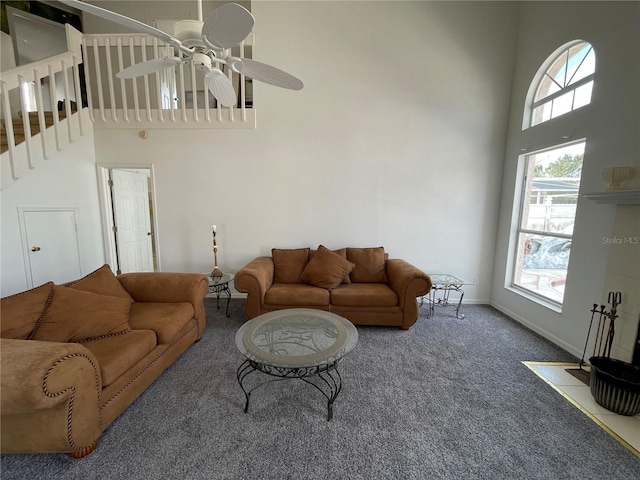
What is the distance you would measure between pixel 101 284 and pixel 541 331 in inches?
172

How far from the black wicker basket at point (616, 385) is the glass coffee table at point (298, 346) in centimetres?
172

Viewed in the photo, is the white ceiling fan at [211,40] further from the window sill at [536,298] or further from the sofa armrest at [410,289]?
the window sill at [536,298]

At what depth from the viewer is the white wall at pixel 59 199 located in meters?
2.70

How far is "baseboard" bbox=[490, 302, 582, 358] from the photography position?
8.33ft

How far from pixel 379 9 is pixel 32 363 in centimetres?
468

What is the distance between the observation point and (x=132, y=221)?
168 inches

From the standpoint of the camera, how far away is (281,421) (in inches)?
67.2

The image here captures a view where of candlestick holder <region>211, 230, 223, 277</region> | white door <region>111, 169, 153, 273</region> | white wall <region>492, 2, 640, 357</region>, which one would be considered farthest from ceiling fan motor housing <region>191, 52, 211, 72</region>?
white wall <region>492, 2, 640, 357</region>

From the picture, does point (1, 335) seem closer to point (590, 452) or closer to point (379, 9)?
point (590, 452)

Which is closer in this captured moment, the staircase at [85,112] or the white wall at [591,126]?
the white wall at [591,126]

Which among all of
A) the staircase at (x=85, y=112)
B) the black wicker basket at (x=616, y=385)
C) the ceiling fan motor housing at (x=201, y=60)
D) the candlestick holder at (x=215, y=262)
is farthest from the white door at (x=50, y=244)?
the black wicker basket at (x=616, y=385)

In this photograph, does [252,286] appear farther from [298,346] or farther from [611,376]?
[611,376]

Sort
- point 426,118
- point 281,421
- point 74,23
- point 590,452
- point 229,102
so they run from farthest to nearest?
1. point 74,23
2. point 426,118
3. point 229,102
4. point 281,421
5. point 590,452

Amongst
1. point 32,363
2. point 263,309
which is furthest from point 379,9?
point 32,363
